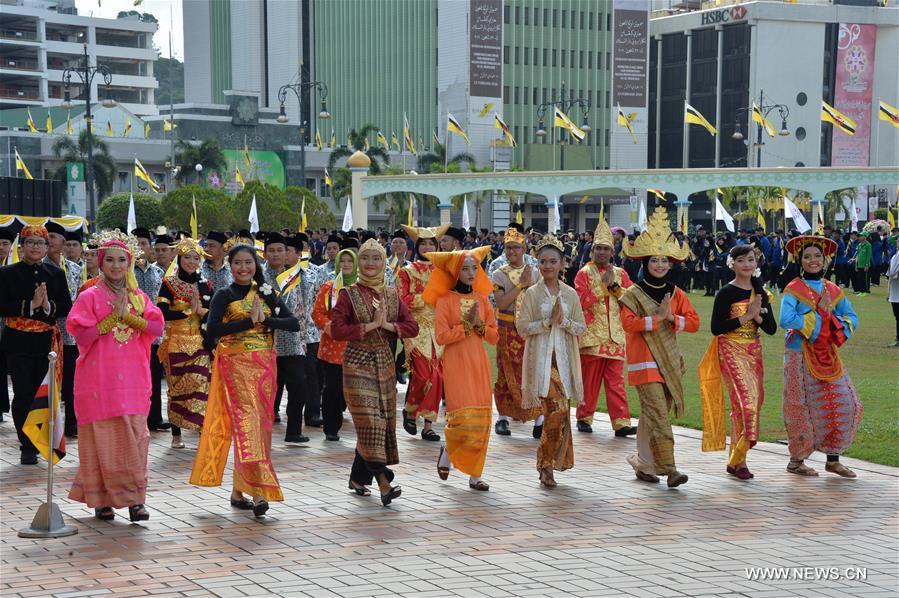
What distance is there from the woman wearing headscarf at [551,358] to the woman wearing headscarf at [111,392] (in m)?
2.79

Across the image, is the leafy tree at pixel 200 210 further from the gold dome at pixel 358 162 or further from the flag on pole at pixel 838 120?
the flag on pole at pixel 838 120

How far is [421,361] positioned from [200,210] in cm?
4242

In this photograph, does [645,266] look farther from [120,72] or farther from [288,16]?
[120,72]

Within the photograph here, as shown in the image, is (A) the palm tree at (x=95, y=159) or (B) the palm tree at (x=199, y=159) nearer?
(A) the palm tree at (x=95, y=159)

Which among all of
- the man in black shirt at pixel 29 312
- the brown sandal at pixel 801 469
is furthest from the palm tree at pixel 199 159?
the brown sandal at pixel 801 469

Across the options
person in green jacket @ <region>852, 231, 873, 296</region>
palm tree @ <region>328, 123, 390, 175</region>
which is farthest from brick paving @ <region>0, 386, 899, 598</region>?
palm tree @ <region>328, 123, 390, 175</region>

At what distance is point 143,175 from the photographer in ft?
201

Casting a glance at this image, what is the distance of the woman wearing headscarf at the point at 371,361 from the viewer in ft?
28.7

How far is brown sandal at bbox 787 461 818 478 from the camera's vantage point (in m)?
9.77

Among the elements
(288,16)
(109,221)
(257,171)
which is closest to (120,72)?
(288,16)

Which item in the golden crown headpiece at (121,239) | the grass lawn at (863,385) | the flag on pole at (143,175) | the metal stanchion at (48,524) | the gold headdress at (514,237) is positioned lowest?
the grass lawn at (863,385)

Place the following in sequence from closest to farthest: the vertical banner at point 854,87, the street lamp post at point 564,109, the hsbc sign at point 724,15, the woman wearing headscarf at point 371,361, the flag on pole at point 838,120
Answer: the woman wearing headscarf at point 371,361 < the flag on pole at point 838,120 < the street lamp post at point 564,109 < the hsbc sign at point 724,15 < the vertical banner at point 854,87

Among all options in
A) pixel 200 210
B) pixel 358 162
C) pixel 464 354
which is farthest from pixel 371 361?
pixel 200 210

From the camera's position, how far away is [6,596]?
21.0 ft
